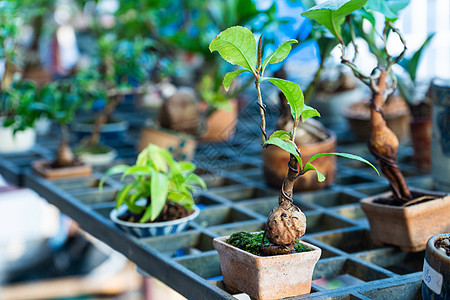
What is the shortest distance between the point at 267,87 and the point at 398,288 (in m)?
1.68

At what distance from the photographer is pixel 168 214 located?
169 centimetres

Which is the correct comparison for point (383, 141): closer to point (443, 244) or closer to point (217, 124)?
point (443, 244)

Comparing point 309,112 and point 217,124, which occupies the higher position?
point 309,112

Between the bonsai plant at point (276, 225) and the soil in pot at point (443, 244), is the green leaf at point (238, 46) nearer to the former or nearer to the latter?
the bonsai plant at point (276, 225)

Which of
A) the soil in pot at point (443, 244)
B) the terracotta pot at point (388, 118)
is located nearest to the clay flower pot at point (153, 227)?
the soil in pot at point (443, 244)

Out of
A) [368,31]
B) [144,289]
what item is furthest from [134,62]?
[144,289]

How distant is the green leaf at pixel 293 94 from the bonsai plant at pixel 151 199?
538 millimetres

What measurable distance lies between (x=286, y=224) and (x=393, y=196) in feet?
1.67

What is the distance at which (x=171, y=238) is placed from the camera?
5.39 ft

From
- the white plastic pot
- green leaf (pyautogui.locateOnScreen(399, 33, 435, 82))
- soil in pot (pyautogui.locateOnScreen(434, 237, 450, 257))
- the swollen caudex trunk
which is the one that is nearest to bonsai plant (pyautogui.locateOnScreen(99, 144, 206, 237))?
the swollen caudex trunk

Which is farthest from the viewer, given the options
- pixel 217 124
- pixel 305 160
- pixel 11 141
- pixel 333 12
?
pixel 217 124

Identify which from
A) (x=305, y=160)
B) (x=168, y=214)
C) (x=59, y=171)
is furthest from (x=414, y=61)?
(x=59, y=171)

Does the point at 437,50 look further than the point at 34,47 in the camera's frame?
Yes

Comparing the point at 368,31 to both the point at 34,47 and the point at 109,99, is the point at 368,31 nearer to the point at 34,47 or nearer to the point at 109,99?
the point at 109,99
